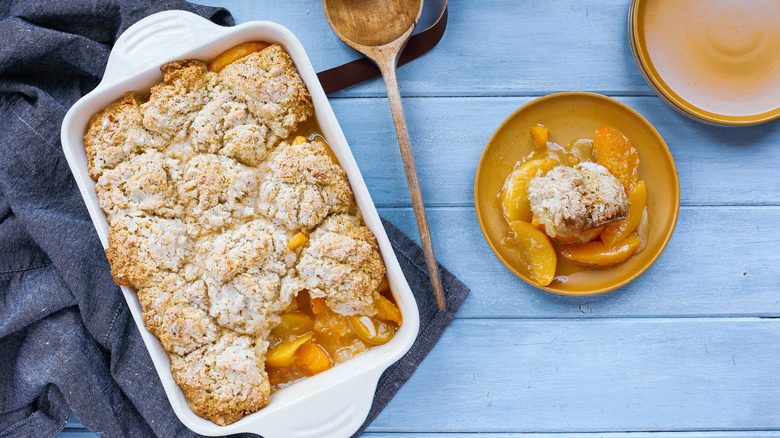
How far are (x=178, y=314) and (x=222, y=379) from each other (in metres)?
0.26

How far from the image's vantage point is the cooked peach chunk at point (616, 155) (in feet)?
6.62

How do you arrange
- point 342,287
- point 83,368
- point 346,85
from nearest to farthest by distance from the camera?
1. point 342,287
2. point 83,368
3. point 346,85

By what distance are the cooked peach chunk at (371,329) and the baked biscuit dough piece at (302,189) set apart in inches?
15.5

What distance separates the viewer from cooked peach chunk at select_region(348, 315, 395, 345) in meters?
1.90

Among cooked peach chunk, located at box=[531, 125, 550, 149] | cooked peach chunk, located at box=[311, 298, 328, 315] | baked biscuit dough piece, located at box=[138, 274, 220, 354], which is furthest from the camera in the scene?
cooked peach chunk, located at box=[531, 125, 550, 149]

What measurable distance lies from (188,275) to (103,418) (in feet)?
2.57

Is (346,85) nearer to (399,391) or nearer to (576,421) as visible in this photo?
(399,391)

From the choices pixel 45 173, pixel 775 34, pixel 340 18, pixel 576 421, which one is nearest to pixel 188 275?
pixel 45 173

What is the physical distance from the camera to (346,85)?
2.18 metres

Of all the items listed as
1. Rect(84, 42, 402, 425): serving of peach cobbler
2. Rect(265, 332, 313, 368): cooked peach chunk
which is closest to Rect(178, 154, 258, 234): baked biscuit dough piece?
Rect(84, 42, 402, 425): serving of peach cobbler

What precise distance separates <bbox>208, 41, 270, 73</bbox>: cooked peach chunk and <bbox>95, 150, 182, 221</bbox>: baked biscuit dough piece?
379 mm

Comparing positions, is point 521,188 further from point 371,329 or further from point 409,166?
point 371,329

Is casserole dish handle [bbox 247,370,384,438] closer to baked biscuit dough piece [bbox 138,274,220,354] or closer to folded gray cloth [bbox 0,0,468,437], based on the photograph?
baked biscuit dough piece [bbox 138,274,220,354]

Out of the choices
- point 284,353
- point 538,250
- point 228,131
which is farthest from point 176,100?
point 538,250
